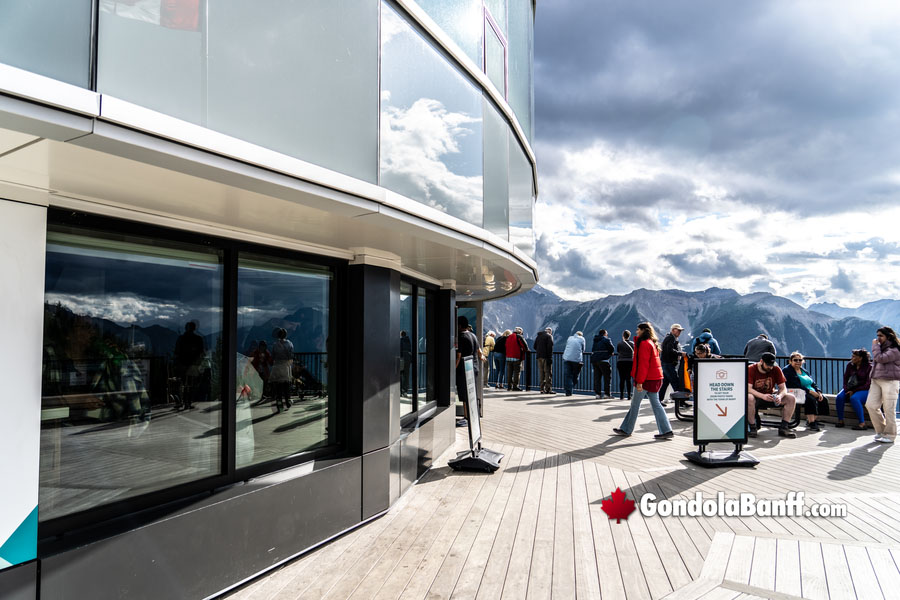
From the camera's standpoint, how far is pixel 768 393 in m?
9.24

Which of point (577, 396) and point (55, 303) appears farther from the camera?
point (577, 396)

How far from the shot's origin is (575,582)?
3902 millimetres

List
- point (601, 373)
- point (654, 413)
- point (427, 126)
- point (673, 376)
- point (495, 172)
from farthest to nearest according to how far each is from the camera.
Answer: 1. point (601, 373)
2. point (673, 376)
3. point (654, 413)
4. point (495, 172)
5. point (427, 126)

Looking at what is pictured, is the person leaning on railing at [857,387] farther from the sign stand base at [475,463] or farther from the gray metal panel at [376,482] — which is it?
the gray metal panel at [376,482]

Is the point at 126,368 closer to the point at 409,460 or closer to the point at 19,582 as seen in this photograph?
the point at 19,582

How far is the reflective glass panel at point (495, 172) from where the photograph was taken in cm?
576

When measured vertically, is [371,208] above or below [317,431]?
above

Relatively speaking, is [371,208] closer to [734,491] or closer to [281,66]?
[281,66]

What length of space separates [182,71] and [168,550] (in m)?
2.87

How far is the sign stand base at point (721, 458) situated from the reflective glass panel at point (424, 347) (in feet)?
12.6

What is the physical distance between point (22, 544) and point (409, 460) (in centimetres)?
394

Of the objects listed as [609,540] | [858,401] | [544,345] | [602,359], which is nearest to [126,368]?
[609,540]

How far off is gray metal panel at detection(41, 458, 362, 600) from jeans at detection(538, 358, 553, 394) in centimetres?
1159

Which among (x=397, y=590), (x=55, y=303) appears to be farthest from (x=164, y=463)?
(x=397, y=590)
